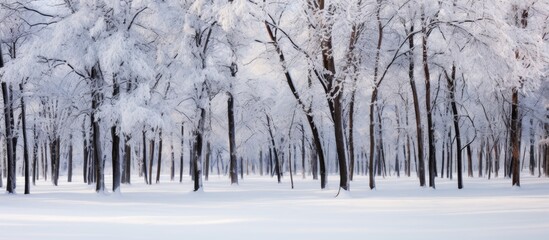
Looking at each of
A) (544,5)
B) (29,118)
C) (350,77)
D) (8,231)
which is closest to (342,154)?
(350,77)

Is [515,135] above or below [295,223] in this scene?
above

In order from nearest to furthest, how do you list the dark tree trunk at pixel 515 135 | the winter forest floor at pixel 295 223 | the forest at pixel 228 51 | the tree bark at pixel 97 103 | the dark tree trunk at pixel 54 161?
the winter forest floor at pixel 295 223 < the forest at pixel 228 51 < the tree bark at pixel 97 103 < the dark tree trunk at pixel 515 135 < the dark tree trunk at pixel 54 161

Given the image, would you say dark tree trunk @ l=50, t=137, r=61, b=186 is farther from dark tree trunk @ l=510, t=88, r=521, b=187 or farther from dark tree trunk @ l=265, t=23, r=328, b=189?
dark tree trunk @ l=510, t=88, r=521, b=187

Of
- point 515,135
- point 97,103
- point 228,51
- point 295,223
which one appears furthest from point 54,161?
point 295,223

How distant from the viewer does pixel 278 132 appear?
131ft

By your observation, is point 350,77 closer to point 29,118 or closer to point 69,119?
point 69,119

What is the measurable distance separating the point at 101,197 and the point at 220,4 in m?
9.04

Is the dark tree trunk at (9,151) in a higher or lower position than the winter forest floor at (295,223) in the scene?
higher

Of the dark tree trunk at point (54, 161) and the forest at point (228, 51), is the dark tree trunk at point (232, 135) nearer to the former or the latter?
the forest at point (228, 51)

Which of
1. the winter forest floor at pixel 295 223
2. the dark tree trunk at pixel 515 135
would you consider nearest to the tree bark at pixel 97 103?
the winter forest floor at pixel 295 223

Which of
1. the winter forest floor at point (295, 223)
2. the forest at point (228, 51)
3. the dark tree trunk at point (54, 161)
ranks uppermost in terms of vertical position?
the forest at point (228, 51)

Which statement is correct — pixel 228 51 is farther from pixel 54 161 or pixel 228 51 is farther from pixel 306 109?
pixel 54 161

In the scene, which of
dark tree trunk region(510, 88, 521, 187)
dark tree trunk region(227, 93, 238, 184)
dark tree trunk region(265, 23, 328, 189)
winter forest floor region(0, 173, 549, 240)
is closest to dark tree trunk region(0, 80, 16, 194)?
winter forest floor region(0, 173, 549, 240)

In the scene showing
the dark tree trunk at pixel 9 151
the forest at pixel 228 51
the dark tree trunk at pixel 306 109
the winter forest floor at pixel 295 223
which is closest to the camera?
the winter forest floor at pixel 295 223
